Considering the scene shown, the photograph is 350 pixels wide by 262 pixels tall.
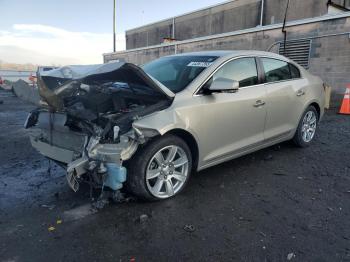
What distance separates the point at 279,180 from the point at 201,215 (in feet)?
4.81

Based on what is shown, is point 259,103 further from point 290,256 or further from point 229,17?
point 229,17

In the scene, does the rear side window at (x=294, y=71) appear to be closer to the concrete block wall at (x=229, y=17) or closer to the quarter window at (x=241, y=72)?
the quarter window at (x=241, y=72)

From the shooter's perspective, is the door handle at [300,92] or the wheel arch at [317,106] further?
the wheel arch at [317,106]

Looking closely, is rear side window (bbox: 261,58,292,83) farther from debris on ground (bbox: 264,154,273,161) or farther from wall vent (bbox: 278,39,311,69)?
wall vent (bbox: 278,39,311,69)

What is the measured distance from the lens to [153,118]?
117 inches

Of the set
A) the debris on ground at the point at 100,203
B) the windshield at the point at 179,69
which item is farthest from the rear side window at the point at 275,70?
the debris on ground at the point at 100,203

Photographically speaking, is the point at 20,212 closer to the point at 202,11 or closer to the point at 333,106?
the point at 333,106

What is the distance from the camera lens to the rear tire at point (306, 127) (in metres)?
5.07

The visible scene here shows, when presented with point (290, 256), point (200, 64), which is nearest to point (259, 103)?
point (200, 64)

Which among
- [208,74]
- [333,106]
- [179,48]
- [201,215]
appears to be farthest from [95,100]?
[179,48]

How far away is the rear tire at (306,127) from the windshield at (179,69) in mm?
2231

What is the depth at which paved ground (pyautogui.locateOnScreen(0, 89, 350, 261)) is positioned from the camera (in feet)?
7.98

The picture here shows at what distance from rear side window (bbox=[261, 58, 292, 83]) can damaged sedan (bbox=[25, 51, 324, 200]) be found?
3 cm

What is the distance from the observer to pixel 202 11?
1191 inches
